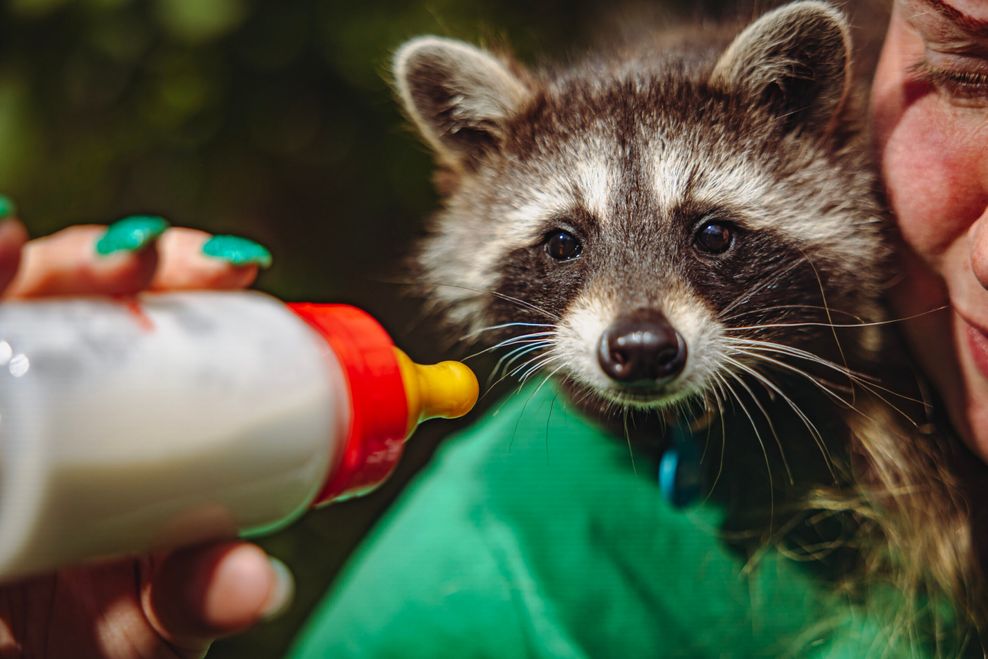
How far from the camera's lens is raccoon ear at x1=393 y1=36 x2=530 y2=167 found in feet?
5.89

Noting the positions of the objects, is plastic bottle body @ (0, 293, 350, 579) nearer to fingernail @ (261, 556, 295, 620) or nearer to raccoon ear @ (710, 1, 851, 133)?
fingernail @ (261, 556, 295, 620)

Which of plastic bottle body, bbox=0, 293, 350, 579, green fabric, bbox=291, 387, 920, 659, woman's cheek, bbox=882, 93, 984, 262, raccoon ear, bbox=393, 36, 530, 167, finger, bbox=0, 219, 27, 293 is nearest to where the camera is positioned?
plastic bottle body, bbox=0, 293, 350, 579

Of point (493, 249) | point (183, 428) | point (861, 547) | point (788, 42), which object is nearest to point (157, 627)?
point (183, 428)

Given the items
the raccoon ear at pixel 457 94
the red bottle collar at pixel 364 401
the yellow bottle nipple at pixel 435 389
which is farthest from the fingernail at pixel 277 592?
the raccoon ear at pixel 457 94

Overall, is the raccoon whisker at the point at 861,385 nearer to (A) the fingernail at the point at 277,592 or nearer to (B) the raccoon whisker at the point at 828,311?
(B) the raccoon whisker at the point at 828,311

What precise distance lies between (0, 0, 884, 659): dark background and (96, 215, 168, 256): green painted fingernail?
3.62ft

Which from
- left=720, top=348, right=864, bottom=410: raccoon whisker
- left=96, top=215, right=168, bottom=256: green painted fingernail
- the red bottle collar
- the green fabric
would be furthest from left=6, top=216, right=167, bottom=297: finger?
left=720, top=348, right=864, bottom=410: raccoon whisker

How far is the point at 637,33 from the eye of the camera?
7.27 feet

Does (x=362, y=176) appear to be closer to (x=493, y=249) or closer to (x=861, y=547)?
(x=493, y=249)

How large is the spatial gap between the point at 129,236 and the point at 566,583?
3.16 ft

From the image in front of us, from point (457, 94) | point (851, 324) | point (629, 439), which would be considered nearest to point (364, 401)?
point (629, 439)

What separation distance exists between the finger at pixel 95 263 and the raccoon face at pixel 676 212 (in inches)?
27.7

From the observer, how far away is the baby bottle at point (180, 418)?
0.75 meters

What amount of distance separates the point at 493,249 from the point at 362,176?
1133mm
